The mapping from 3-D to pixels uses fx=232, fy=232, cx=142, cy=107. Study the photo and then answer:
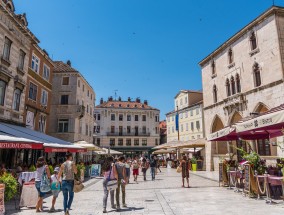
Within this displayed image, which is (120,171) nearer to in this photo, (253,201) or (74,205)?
(74,205)

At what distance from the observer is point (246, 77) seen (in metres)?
20.1

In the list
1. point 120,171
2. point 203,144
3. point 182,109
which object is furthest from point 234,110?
point 182,109

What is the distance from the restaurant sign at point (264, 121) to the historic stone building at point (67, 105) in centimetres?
2413

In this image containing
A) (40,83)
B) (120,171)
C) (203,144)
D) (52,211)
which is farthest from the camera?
(203,144)

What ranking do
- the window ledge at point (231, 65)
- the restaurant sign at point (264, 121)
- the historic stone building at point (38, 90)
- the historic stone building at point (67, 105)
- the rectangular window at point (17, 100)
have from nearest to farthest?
the restaurant sign at point (264, 121) → the rectangular window at point (17, 100) → the historic stone building at point (38, 90) → the window ledge at point (231, 65) → the historic stone building at point (67, 105)

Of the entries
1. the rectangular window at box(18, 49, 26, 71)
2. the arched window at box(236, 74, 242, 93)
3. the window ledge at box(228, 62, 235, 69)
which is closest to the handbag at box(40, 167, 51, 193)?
the rectangular window at box(18, 49, 26, 71)

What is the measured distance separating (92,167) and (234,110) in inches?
554

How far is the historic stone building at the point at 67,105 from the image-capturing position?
1177 inches

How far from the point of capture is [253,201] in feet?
28.6

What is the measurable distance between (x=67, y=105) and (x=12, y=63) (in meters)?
14.5

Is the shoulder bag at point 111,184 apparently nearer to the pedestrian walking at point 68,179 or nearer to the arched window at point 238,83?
the pedestrian walking at point 68,179

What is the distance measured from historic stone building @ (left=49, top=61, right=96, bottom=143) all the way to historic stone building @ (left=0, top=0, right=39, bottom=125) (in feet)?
39.9

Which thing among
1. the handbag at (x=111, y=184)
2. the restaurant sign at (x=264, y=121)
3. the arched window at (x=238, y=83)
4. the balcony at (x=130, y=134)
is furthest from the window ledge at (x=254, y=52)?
the balcony at (x=130, y=134)

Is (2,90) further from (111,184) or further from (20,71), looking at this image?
(111,184)
